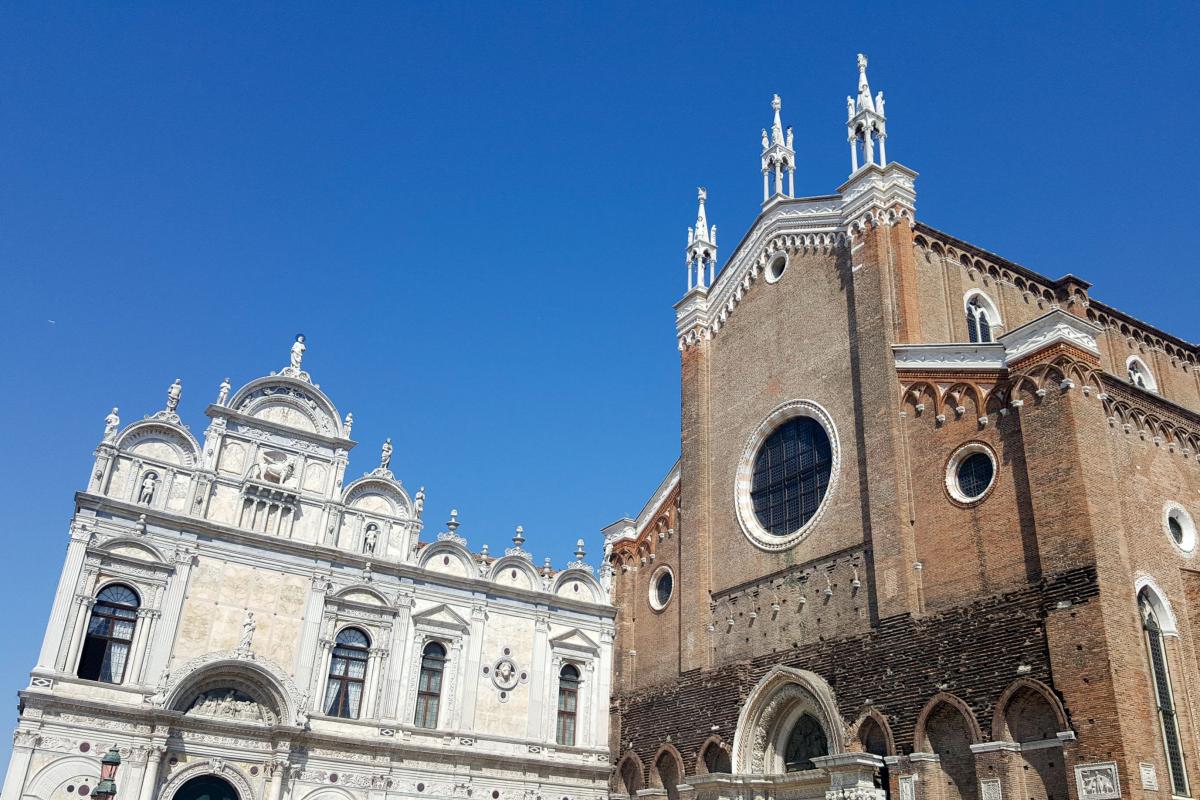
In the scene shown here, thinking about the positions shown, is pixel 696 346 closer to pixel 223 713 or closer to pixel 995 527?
pixel 995 527

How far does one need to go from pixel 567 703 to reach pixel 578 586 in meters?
3.26

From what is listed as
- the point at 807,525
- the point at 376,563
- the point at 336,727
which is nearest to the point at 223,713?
the point at 336,727

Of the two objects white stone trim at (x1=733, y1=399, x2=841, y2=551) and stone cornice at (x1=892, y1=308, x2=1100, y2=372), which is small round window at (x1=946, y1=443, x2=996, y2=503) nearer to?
stone cornice at (x1=892, y1=308, x2=1100, y2=372)

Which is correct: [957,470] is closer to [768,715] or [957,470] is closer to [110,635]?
[768,715]

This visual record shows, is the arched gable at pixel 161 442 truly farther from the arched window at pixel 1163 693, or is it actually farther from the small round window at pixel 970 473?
the arched window at pixel 1163 693

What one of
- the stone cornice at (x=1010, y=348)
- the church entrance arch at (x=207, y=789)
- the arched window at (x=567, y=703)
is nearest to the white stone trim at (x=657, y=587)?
the arched window at (x=567, y=703)

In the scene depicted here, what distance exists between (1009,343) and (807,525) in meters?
6.29

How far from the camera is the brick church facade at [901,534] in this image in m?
17.6

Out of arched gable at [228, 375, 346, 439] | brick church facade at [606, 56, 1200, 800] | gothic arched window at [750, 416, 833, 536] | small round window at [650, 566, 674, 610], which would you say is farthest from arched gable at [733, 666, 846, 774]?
arched gable at [228, 375, 346, 439]

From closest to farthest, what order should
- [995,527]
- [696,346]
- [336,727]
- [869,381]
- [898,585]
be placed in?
[995,527] → [898,585] → [869,381] → [336,727] → [696,346]

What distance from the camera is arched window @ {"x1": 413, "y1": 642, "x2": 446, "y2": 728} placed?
25.9 meters

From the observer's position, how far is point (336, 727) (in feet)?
80.4

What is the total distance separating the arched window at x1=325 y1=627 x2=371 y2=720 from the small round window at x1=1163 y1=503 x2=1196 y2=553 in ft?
59.3

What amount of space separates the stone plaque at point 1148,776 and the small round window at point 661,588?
1369cm
